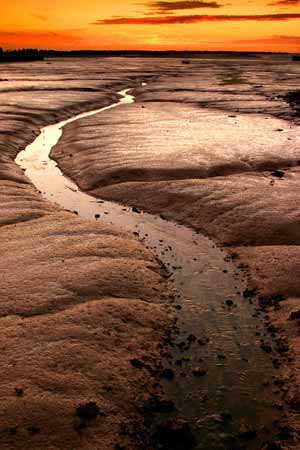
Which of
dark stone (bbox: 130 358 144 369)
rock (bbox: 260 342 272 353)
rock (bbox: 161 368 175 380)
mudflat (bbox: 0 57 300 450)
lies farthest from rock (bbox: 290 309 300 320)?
dark stone (bbox: 130 358 144 369)

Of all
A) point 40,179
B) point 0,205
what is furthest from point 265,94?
point 0,205

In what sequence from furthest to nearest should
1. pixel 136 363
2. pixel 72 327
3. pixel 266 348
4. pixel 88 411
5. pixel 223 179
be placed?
pixel 223 179 → pixel 72 327 → pixel 266 348 → pixel 136 363 → pixel 88 411

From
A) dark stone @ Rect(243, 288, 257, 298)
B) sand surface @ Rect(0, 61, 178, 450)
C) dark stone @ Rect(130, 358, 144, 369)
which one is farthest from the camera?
dark stone @ Rect(243, 288, 257, 298)

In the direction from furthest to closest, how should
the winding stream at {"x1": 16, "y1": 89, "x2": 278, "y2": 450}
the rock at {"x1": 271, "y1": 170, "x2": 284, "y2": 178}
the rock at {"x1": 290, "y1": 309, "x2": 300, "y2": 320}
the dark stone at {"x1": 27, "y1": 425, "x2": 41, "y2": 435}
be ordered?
1. the rock at {"x1": 271, "y1": 170, "x2": 284, "y2": 178}
2. the rock at {"x1": 290, "y1": 309, "x2": 300, "y2": 320}
3. the winding stream at {"x1": 16, "y1": 89, "x2": 278, "y2": 450}
4. the dark stone at {"x1": 27, "y1": 425, "x2": 41, "y2": 435}

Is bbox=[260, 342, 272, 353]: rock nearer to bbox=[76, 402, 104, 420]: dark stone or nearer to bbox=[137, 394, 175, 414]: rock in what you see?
bbox=[137, 394, 175, 414]: rock

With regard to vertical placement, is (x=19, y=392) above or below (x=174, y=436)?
above

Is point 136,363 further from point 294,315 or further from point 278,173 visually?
point 278,173

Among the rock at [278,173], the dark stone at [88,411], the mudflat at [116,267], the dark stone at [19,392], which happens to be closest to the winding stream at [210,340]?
the mudflat at [116,267]

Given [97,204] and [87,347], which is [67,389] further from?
[97,204]

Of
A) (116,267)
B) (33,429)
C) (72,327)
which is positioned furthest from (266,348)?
(33,429)

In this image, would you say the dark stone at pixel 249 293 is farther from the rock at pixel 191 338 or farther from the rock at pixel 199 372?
the rock at pixel 199 372
